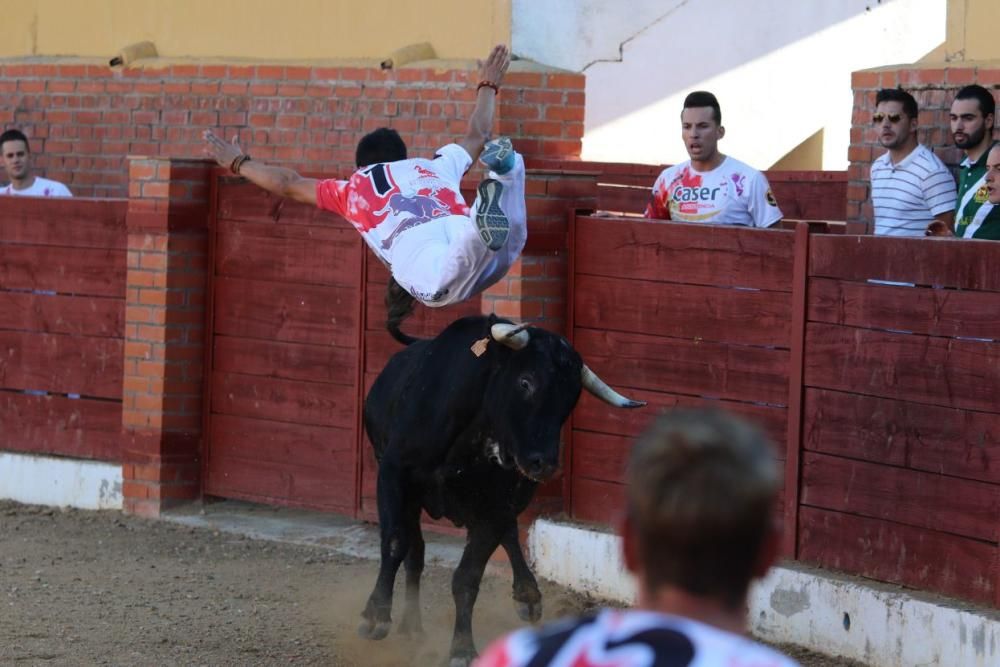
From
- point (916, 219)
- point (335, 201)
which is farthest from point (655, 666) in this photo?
point (916, 219)

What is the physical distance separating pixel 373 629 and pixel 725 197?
2.53 m

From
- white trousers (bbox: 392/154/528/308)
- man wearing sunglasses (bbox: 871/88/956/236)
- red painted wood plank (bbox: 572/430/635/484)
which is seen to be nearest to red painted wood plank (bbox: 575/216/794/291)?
man wearing sunglasses (bbox: 871/88/956/236)

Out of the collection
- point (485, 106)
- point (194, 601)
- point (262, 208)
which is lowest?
point (194, 601)

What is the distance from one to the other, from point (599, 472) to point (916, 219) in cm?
180

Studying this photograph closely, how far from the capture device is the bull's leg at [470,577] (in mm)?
6012

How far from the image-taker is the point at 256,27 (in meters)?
10.3

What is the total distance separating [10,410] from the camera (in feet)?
32.4

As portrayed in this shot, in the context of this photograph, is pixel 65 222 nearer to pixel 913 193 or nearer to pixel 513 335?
pixel 513 335

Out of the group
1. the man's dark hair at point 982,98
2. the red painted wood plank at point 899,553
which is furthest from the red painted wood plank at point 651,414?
the man's dark hair at point 982,98

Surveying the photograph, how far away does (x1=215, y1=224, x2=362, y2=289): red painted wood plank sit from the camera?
8609 millimetres

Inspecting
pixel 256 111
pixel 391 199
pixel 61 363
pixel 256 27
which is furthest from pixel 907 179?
pixel 61 363

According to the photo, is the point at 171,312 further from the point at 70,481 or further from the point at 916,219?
the point at 916,219

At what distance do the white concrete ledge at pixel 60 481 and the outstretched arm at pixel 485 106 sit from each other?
135 inches

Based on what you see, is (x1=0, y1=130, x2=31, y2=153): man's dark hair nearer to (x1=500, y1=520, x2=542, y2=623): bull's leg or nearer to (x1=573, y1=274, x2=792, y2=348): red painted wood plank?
(x1=573, y1=274, x2=792, y2=348): red painted wood plank
